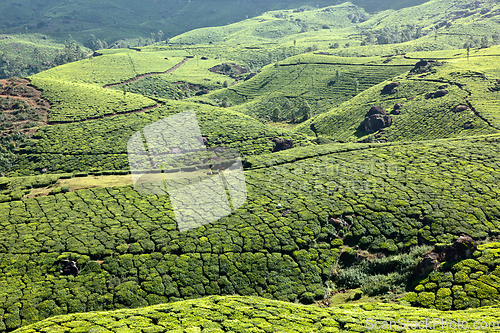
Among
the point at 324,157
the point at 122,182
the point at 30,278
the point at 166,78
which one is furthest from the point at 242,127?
the point at 166,78

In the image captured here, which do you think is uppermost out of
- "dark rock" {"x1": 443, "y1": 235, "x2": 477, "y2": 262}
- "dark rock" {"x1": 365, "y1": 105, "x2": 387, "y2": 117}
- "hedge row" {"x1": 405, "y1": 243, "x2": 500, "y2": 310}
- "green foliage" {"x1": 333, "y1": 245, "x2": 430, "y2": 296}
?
"dark rock" {"x1": 365, "y1": 105, "x2": 387, "y2": 117}

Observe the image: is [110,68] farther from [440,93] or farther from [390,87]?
[440,93]

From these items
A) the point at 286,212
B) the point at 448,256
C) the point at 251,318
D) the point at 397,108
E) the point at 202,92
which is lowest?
the point at 251,318

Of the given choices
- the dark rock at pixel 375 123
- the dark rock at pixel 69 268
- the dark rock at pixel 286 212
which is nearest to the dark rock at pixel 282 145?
the dark rock at pixel 375 123

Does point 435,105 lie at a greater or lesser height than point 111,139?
greater

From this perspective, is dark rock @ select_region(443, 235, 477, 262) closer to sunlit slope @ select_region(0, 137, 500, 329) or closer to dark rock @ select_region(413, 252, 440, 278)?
dark rock @ select_region(413, 252, 440, 278)

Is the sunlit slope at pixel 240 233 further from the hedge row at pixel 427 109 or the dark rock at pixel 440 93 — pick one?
the dark rock at pixel 440 93

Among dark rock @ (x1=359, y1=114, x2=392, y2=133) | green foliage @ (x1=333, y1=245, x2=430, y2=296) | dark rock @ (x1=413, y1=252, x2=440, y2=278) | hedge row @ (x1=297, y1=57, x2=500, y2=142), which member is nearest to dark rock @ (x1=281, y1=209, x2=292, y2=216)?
green foliage @ (x1=333, y1=245, x2=430, y2=296)

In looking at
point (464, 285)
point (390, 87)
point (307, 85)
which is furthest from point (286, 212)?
point (307, 85)
